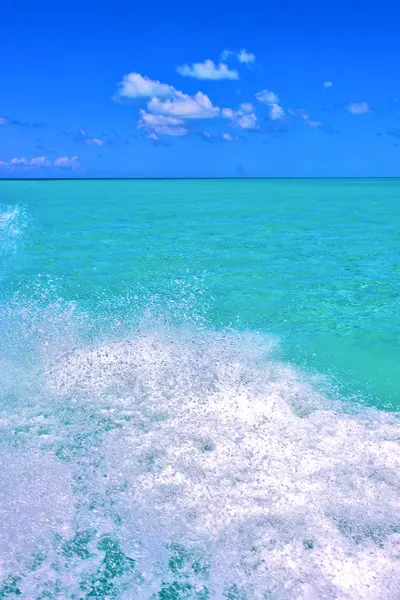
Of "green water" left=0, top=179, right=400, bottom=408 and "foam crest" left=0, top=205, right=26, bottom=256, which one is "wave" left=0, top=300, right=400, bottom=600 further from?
"foam crest" left=0, top=205, right=26, bottom=256

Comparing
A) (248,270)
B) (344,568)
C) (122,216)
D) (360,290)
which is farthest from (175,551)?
(122,216)

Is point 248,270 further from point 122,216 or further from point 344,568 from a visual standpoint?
point 122,216

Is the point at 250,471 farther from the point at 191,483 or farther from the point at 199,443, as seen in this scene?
the point at 199,443

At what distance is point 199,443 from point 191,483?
0.93 m

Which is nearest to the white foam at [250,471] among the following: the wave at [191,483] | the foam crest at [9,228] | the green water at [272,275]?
the wave at [191,483]

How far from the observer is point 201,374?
9.20 metres

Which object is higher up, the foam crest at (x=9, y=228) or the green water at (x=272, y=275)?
the foam crest at (x=9, y=228)

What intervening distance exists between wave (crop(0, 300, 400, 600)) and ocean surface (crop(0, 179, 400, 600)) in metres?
0.02

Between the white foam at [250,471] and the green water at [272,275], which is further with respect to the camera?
the green water at [272,275]

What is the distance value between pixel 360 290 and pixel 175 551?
12.3m

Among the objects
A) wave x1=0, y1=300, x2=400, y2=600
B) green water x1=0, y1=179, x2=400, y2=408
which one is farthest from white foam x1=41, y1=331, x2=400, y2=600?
green water x1=0, y1=179, x2=400, y2=408

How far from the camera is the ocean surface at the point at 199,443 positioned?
16.2 ft

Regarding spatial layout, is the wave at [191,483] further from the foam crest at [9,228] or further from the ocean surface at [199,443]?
the foam crest at [9,228]

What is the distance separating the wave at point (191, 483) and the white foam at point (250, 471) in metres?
0.02
